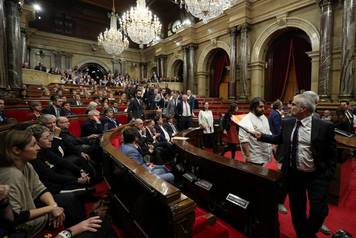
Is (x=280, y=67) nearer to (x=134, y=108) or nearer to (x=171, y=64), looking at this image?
(x=134, y=108)

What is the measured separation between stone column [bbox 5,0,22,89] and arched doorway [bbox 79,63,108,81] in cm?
1095

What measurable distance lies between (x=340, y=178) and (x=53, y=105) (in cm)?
543

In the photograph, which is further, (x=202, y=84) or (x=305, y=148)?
(x=202, y=84)

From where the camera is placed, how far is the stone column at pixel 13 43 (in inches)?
287

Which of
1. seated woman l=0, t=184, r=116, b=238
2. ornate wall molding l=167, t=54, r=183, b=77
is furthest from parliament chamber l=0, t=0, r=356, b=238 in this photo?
ornate wall molding l=167, t=54, r=183, b=77

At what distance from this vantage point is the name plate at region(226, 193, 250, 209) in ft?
6.62

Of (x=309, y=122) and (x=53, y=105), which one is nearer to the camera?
(x=309, y=122)

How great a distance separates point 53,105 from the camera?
4.82 m

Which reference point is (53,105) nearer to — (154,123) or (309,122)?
(154,123)

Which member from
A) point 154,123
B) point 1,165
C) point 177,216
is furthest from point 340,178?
point 1,165

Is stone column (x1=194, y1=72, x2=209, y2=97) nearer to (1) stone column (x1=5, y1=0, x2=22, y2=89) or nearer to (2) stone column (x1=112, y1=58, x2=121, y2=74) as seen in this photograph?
(2) stone column (x1=112, y1=58, x2=121, y2=74)

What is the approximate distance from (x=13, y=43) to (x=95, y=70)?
41.2ft

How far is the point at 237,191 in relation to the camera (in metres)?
A: 2.12

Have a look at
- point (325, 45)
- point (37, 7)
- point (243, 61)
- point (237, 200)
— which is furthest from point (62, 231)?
point (37, 7)
